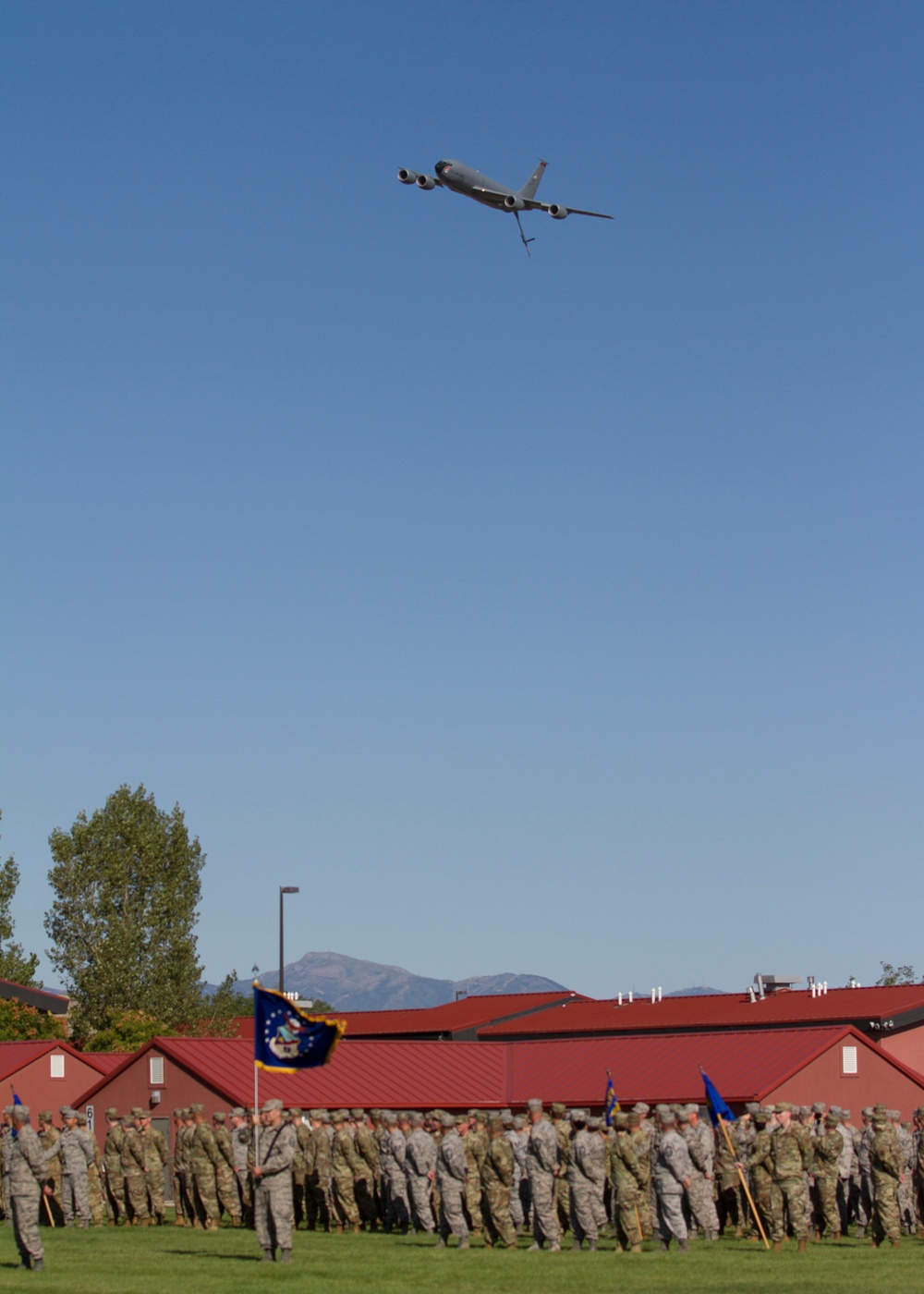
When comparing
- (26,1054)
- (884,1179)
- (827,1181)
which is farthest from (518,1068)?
(884,1179)

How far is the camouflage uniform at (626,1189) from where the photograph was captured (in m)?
23.0

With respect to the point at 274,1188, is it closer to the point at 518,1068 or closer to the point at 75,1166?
the point at 75,1166

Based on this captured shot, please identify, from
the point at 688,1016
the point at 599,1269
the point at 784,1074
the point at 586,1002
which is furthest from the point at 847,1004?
the point at 599,1269

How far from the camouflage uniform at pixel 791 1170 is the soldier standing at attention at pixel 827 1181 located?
1.47 metres

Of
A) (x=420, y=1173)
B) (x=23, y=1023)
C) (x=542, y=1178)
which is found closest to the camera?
(x=542, y=1178)

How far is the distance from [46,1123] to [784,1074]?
1761cm

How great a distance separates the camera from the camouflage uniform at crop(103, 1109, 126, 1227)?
28.4 meters

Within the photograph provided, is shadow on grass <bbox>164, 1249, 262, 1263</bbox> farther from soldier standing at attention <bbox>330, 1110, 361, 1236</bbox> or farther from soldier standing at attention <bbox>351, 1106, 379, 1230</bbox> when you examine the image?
soldier standing at attention <bbox>351, 1106, 379, 1230</bbox>

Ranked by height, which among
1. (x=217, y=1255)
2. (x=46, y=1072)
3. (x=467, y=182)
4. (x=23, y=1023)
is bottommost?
(x=217, y=1255)

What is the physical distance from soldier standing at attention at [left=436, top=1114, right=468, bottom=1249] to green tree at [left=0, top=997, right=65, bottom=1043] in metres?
34.9

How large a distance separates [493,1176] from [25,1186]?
6914 mm

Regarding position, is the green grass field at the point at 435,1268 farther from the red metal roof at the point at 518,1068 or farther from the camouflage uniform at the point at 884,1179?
the red metal roof at the point at 518,1068

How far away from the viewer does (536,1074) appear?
142 ft

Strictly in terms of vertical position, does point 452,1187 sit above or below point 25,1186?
below
